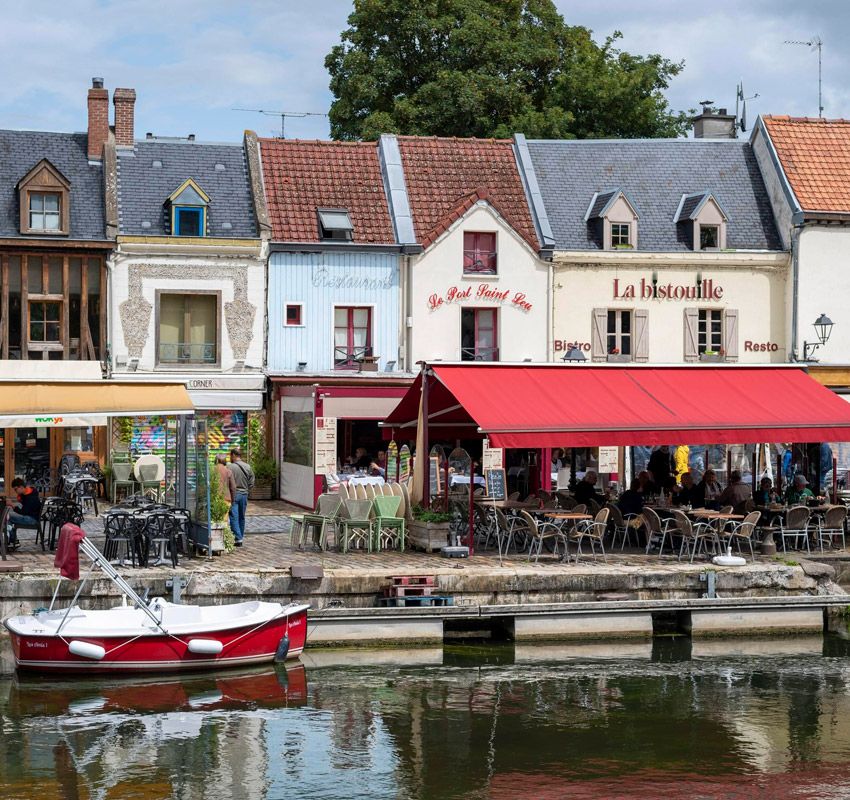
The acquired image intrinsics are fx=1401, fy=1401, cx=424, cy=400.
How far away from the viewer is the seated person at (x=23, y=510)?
21.5 metres

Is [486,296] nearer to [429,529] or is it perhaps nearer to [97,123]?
[97,123]

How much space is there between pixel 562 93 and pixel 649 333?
1060cm

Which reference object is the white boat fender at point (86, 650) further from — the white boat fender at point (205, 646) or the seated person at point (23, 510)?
the seated person at point (23, 510)

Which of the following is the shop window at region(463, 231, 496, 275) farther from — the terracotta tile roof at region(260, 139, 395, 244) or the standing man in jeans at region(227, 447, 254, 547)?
the standing man in jeans at region(227, 447, 254, 547)

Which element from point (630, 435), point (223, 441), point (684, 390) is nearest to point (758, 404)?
point (684, 390)

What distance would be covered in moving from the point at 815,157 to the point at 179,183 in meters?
16.1

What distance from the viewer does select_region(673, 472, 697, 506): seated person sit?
25750 mm

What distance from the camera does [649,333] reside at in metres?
34.8

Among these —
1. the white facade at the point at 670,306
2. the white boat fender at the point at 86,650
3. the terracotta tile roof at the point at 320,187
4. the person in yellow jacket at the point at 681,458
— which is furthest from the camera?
the white facade at the point at 670,306

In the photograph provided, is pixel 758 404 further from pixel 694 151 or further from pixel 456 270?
pixel 694 151

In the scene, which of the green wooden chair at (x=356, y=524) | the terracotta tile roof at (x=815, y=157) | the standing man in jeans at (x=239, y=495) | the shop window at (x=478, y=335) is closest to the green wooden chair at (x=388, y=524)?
the green wooden chair at (x=356, y=524)

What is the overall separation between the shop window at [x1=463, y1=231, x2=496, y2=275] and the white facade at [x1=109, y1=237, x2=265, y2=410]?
504 cm

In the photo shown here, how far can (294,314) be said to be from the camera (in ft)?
109

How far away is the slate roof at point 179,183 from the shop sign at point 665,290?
9.22m
